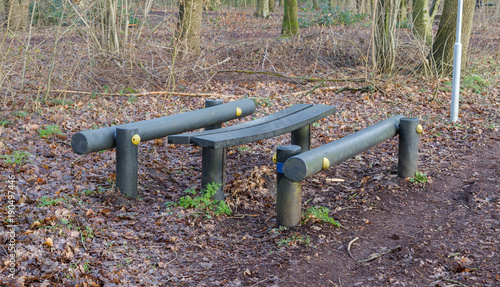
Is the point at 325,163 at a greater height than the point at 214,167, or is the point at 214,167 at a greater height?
the point at 325,163

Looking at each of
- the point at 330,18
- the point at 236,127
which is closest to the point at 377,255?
the point at 236,127

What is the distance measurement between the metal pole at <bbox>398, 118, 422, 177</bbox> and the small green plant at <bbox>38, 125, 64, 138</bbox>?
13.4 feet

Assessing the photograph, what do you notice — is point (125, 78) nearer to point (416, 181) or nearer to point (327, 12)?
point (416, 181)

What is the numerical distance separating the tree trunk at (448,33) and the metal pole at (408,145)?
475 cm

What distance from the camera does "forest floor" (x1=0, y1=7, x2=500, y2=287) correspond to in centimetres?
333

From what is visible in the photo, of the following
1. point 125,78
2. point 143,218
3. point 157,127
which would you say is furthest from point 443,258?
point 125,78

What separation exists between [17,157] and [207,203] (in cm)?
212

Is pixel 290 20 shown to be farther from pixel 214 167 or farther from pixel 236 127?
pixel 214 167

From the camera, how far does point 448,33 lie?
920 centimetres

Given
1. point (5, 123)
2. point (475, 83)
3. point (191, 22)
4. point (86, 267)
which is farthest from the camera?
point (191, 22)

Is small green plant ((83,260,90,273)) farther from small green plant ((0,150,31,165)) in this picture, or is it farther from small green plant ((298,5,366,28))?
small green plant ((298,5,366,28))

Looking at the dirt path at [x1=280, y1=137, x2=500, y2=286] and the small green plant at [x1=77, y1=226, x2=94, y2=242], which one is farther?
the small green plant at [x1=77, y1=226, x2=94, y2=242]

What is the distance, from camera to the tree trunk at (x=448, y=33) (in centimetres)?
912

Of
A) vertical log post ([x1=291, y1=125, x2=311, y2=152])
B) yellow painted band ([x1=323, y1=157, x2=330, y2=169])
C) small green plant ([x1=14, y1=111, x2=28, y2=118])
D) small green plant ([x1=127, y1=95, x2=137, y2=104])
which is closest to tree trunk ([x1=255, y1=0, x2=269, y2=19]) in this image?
small green plant ([x1=127, y1=95, x2=137, y2=104])
